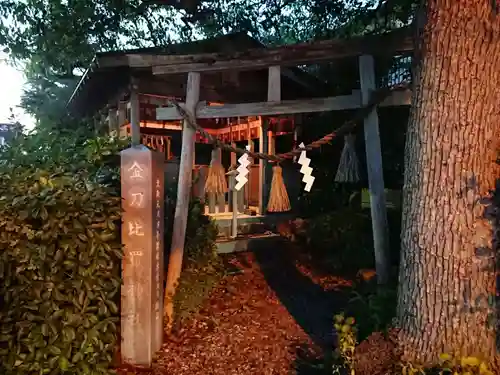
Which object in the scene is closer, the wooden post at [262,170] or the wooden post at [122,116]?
the wooden post at [122,116]

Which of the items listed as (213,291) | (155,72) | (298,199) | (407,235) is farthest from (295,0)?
(407,235)

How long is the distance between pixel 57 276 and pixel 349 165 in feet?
11.6

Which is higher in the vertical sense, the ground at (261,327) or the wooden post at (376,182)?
the wooden post at (376,182)

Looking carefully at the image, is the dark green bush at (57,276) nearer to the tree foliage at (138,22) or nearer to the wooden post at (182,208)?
the wooden post at (182,208)

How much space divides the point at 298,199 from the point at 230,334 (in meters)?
5.10

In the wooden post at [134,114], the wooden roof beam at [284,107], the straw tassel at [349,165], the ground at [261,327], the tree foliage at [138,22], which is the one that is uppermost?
the tree foliage at [138,22]

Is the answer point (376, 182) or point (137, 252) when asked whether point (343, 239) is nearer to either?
point (376, 182)

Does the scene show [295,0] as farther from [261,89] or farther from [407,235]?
[407,235]

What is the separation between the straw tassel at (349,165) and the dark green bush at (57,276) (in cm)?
279

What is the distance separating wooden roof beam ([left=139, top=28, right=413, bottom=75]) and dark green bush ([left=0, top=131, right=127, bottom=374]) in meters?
1.93

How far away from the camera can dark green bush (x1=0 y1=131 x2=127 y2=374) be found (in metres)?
3.43

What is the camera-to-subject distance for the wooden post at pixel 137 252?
4008 mm

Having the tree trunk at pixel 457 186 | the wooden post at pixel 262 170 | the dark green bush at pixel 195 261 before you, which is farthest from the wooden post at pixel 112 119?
the tree trunk at pixel 457 186

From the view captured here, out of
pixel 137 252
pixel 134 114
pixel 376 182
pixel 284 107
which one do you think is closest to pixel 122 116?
pixel 134 114
